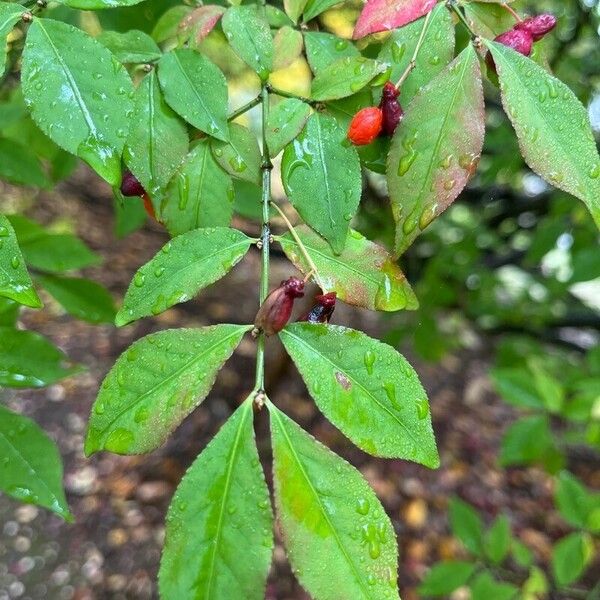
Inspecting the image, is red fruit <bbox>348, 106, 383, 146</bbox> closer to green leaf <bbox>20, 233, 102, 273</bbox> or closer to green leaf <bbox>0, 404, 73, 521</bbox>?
green leaf <bbox>0, 404, 73, 521</bbox>

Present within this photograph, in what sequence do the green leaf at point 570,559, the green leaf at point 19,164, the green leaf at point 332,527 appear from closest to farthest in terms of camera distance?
the green leaf at point 332,527
the green leaf at point 19,164
the green leaf at point 570,559

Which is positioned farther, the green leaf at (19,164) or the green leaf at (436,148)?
the green leaf at (19,164)

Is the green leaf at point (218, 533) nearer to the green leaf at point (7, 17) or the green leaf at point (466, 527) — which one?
the green leaf at point (7, 17)

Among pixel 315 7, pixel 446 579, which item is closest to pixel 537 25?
pixel 315 7

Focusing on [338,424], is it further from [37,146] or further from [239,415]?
[37,146]

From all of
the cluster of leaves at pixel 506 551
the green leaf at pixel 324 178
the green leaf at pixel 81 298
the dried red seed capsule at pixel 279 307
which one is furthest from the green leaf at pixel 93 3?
the cluster of leaves at pixel 506 551

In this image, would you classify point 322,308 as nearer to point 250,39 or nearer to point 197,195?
point 197,195
